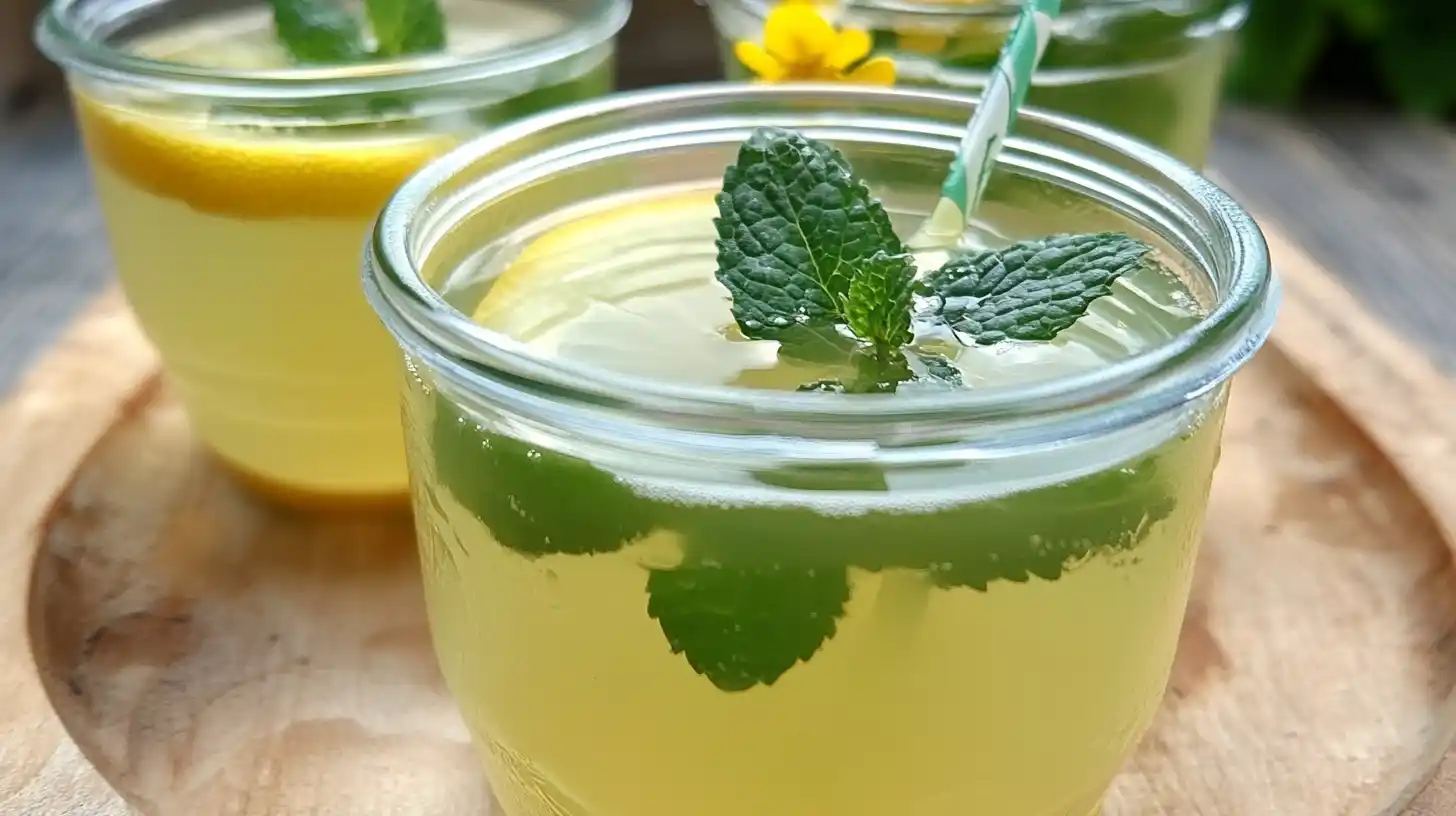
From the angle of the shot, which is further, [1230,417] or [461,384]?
[1230,417]

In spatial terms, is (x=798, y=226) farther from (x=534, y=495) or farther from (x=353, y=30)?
(x=353, y=30)

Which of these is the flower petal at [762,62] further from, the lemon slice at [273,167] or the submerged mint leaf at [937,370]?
the submerged mint leaf at [937,370]

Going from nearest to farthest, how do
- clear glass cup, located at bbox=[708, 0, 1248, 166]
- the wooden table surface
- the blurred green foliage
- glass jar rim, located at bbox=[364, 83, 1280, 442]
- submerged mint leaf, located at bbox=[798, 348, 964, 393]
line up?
glass jar rim, located at bbox=[364, 83, 1280, 442], submerged mint leaf, located at bbox=[798, 348, 964, 393], clear glass cup, located at bbox=[708, 0, 1248, 166], the wooden table surface, the blurred green foliage

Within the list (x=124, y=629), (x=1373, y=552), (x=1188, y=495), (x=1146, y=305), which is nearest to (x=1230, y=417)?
(x=1373, y=552)

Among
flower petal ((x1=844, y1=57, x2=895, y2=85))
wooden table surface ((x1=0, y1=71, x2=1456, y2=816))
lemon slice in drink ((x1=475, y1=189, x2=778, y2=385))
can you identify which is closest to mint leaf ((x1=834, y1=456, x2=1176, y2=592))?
lemon slice in drink ((x1=475, y1=189, x2=778, y2=385))

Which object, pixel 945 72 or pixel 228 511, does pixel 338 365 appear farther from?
pixel 945 72

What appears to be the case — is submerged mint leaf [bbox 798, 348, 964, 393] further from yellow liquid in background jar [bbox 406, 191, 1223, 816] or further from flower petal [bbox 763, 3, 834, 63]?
flower petal [bbox 763, 3, 834, 63]
